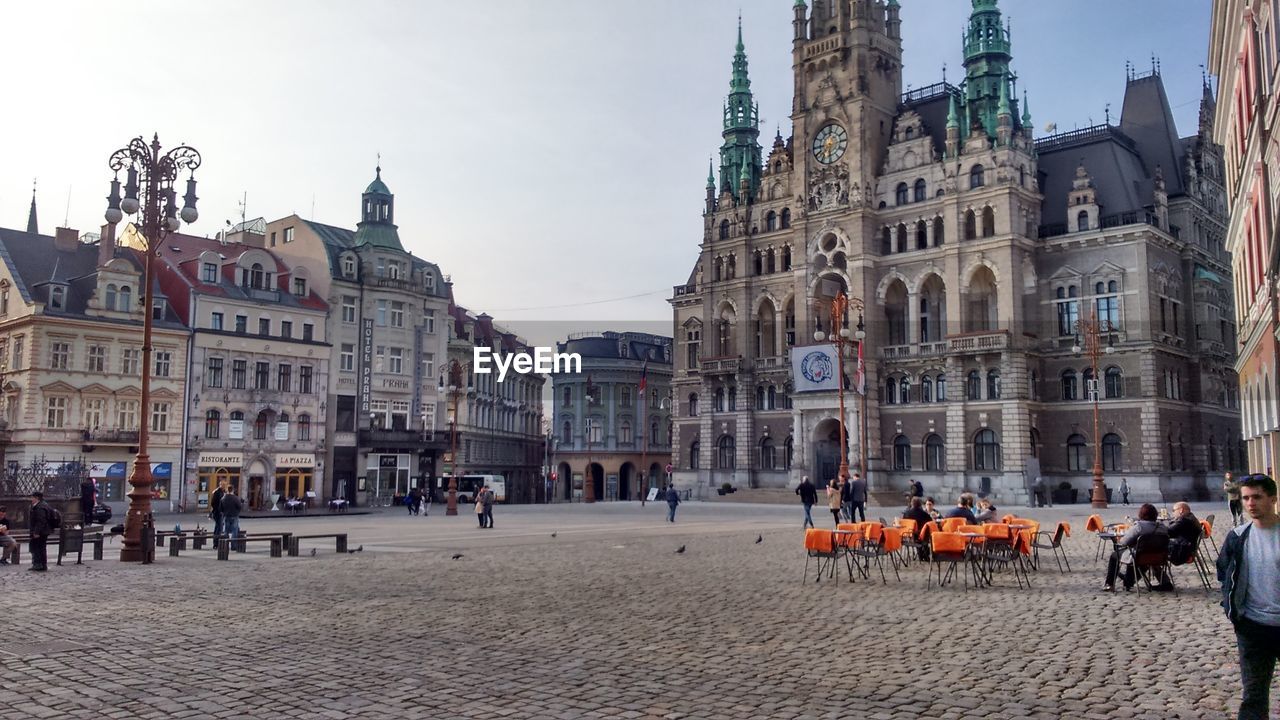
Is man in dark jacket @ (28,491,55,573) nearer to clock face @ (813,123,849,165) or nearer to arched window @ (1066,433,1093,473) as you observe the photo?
arched window @ (1066,433,1093,473)

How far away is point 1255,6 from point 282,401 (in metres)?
50.2

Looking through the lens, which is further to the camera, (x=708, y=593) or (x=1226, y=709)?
(x=708, y=593)

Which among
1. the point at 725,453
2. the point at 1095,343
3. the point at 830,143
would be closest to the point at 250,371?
the point at 725,453

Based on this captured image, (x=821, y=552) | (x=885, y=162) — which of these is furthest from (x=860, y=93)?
(x=821, y=552)

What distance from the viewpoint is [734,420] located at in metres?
73.1

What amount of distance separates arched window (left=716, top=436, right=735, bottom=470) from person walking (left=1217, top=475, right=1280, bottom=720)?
6631 cm

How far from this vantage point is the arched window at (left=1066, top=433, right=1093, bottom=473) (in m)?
58.2

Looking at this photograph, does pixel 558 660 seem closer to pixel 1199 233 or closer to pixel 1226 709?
pixel 1226 709

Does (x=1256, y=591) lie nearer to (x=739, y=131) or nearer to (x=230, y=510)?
(x=230, y=510)

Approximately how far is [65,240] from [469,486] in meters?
29.2

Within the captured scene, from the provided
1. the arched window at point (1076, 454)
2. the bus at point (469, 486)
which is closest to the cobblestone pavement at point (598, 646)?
the arched window at point (1076, 454)

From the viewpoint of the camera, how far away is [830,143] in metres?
→ 68.9

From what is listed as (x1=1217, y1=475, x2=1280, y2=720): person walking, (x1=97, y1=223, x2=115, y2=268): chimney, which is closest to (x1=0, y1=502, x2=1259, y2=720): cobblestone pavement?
(x1=1217, y1=475, x2=1280, y2=720): person walking

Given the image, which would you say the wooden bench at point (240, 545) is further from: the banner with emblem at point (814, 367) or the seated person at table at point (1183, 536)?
the banner with emblem at point (814, 367)
